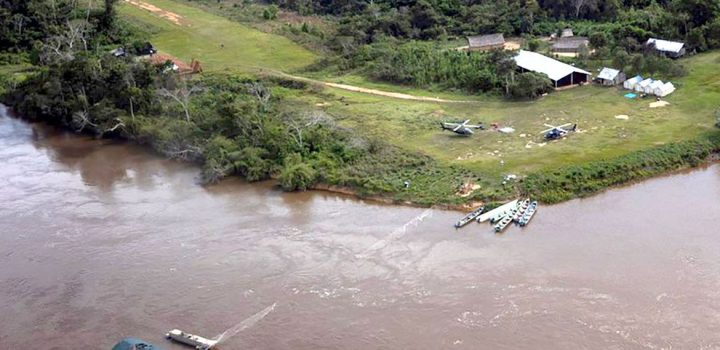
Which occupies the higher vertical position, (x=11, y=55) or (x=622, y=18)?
(x=622, y=18)

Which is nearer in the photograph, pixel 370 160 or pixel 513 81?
pixel 370 160

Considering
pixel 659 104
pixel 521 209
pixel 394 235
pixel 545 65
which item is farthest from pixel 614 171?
pixel 545 65

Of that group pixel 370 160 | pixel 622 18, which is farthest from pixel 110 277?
pixel 622 18

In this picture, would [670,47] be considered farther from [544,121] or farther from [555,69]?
[544,121]

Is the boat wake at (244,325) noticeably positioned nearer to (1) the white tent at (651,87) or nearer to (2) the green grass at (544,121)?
(2) the green grass at (544,121)

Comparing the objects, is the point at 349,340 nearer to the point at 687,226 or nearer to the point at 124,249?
the point at 124,249
